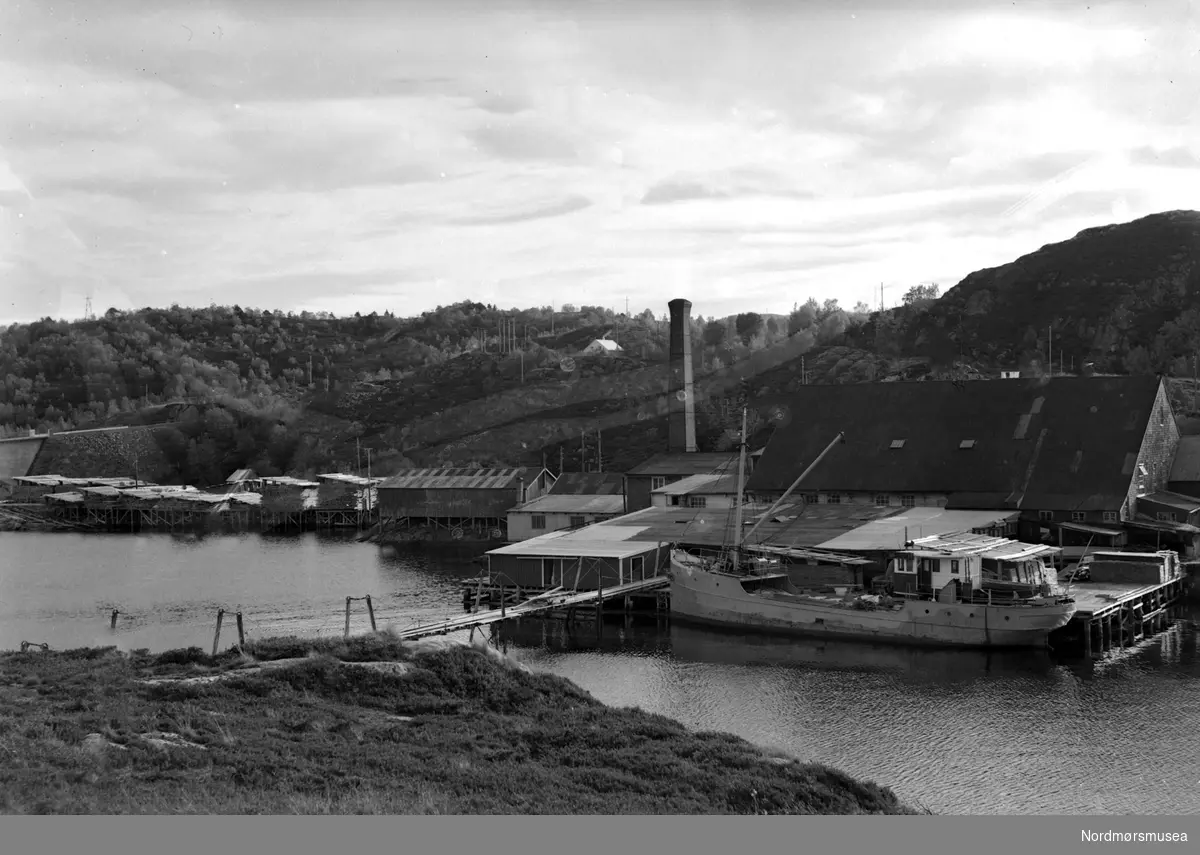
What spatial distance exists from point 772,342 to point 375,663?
111 metres

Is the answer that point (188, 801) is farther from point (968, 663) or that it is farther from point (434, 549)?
point (434, 549)

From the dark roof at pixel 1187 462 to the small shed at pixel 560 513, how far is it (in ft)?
85.3

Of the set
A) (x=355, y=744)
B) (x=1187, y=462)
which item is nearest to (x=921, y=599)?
(x=1187, y=462)

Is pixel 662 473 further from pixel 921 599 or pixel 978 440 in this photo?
pixel 921 599

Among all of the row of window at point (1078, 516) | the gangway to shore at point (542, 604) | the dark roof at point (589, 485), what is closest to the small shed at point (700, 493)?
the dark roof at point (589, 485)

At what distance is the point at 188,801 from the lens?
1338 cm

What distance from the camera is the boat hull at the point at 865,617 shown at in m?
35.1

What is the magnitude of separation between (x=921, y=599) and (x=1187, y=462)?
21.8 m

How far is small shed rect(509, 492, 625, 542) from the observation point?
204ft

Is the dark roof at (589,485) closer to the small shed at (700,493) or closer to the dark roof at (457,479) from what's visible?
the dark roof at (457,479)

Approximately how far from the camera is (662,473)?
61375 millimetres

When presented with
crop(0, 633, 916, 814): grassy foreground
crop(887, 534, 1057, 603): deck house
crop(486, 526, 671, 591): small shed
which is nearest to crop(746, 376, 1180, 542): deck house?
crop(486, 526, 671, 591): small shed

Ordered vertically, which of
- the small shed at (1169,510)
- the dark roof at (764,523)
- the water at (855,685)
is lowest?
the water at (855,685)

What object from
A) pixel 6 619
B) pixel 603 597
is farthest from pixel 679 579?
pixel 6 619
